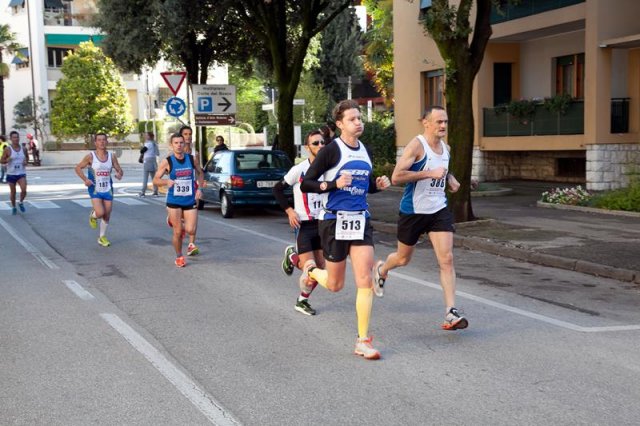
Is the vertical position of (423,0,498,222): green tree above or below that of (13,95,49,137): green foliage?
below

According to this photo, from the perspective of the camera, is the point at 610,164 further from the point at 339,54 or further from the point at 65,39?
the point at 65,39

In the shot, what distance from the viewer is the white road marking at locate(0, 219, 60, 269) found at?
1187cm

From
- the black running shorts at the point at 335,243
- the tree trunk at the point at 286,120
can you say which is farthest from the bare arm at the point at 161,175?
the tree trunk at the point at 286,120

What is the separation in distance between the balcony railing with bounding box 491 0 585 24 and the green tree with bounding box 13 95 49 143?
4251 centimetres

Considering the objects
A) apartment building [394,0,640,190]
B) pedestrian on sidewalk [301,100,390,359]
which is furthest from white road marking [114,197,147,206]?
pedestrian on sidewalk [301,100,390,359]

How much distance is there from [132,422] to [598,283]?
666 centimetres

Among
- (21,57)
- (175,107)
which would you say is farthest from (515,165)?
(21,57)

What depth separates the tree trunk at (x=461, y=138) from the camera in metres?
14.9

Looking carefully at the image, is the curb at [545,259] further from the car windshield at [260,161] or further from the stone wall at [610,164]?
the stone wall at [610,164]

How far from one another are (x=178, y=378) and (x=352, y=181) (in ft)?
6.46

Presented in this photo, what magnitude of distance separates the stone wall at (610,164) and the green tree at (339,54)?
1403 inches

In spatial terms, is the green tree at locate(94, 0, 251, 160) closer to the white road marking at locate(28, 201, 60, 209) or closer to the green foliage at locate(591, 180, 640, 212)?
the white road marking at locate(28, 201, 60, 209)

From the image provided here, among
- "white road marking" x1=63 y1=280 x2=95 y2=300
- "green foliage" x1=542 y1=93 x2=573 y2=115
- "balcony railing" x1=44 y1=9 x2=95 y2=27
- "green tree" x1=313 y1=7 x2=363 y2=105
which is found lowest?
"white road marking" x1=63 y1=280 x2=95 y2=300

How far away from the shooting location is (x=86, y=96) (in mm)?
55500
